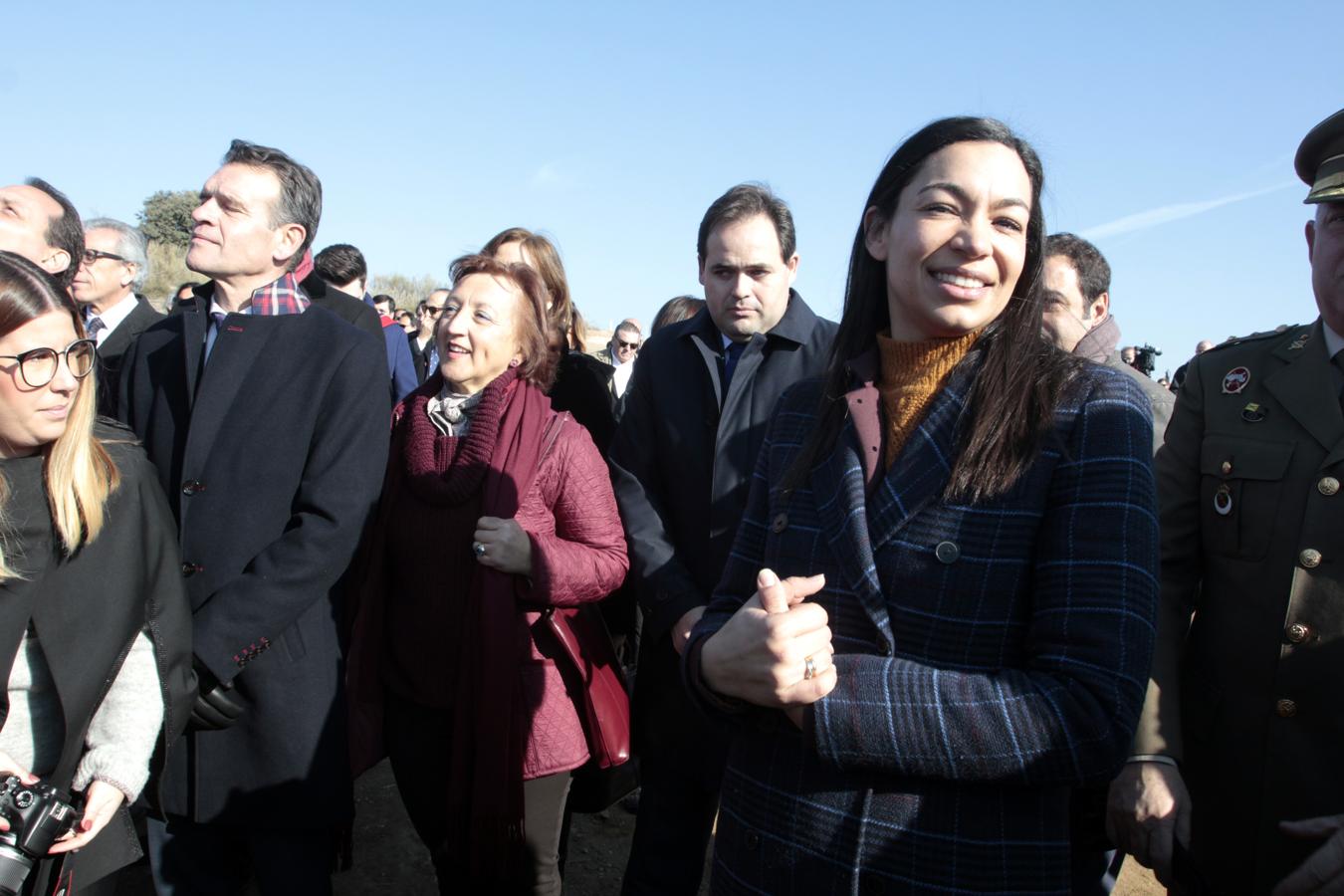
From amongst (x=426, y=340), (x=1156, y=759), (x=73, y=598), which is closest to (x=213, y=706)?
(x=73, y=598)

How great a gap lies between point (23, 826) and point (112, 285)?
372cm

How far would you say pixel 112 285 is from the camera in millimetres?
4773

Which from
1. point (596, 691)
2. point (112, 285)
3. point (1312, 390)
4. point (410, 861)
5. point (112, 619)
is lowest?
point (410, 861)

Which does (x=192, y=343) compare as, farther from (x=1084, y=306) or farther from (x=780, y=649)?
(x=1084, y=306)

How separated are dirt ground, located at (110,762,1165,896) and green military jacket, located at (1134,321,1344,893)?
237 centimetres

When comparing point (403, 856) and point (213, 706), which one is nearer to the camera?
point (213, 706)

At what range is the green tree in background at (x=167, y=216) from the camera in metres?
36.4

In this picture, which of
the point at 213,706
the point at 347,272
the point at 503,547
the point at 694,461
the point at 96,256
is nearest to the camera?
the point at 213,706

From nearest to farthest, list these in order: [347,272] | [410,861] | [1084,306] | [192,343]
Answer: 1. [192,343]
2. [1084,306]
3. [410,861]
4. [347,272]

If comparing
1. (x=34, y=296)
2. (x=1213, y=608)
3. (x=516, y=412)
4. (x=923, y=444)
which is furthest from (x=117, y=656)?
(x=1213, y=608)

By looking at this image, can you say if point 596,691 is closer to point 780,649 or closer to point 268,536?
point 268,536

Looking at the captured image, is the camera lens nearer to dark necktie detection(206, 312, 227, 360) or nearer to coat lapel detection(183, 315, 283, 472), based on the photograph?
coat lapel detection(183, 315, 283, 472)

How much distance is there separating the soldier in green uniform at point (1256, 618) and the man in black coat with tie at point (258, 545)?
205 cm

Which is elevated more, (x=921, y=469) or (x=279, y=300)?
(x=279, y=300)
